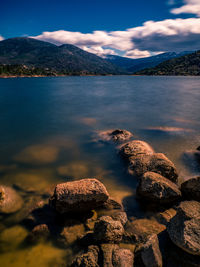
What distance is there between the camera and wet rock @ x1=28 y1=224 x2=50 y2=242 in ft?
28.4

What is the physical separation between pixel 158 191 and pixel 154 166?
263cm

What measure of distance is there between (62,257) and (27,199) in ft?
15.3

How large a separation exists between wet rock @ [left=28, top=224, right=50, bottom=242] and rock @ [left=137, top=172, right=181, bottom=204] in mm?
5665

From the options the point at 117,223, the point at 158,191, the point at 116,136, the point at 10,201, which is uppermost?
the point at 116,136

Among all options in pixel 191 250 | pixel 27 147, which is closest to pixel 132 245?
pixel 191 250

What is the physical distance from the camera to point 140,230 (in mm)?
8719

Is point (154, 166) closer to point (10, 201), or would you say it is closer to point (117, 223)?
point (117, 223)

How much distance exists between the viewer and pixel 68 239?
8453 mm

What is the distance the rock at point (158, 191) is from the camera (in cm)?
1026

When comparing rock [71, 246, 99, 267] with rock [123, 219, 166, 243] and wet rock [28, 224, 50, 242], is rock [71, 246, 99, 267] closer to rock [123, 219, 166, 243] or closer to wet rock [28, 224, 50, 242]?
rock [123, 219, 166, 243]

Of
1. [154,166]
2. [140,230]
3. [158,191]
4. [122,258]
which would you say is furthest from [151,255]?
[154,166]

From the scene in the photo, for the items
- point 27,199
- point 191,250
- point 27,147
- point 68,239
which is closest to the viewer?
point 191,250

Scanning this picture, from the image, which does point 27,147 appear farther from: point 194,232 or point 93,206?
point 194,232

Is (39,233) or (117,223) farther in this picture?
(39,233)
